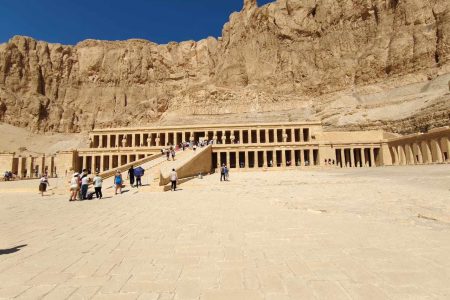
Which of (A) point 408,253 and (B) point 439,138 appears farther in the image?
(B) point 439,138

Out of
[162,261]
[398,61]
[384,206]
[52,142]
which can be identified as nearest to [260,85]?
[398,61]

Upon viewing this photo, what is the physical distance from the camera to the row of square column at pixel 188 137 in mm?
50125

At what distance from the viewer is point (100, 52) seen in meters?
96.3

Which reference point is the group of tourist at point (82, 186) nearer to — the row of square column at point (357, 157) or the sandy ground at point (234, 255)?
the sandy ground at point (234, 255)

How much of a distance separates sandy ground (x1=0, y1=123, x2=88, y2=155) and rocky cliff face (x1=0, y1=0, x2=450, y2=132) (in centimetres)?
397

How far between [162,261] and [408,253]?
358cm

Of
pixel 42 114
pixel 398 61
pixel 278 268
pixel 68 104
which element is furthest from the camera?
pixel 68 104

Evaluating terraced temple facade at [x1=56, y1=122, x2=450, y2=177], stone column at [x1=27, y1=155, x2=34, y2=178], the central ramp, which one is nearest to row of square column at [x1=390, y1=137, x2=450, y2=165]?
terraced temple facade at [x1=56, y1=122, x2=450, y2=177]

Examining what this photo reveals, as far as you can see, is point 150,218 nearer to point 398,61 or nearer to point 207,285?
point 207,285

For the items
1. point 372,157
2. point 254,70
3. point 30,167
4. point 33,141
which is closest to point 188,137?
point 30,167

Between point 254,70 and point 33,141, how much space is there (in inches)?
2411

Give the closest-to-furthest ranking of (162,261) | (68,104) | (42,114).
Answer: (162,261)
(42,114)
(68,104)

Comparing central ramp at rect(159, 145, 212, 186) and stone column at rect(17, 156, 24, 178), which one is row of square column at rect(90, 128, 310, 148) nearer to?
stone column at rect(17, 156, 24, 178)

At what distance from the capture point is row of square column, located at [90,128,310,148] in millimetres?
50125
